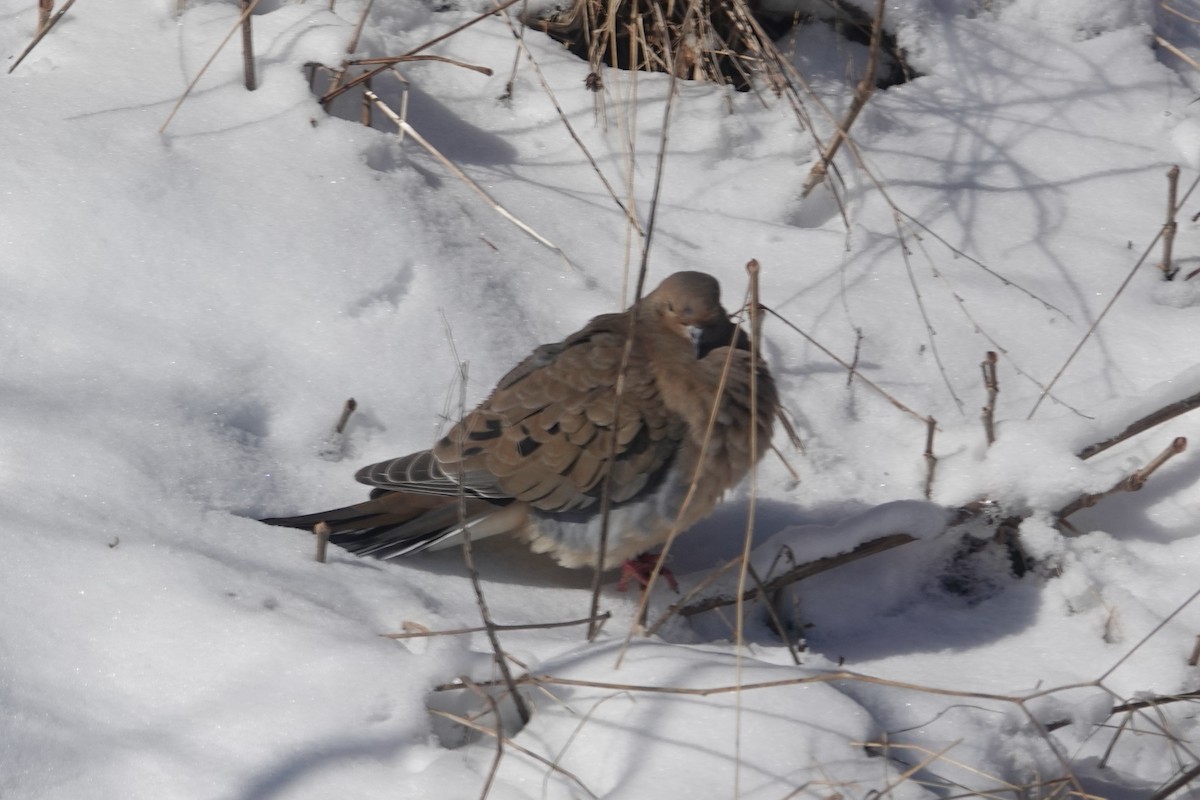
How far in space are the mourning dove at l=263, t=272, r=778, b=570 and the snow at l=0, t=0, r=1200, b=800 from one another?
136mm

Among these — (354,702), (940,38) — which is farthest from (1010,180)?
(354,702)

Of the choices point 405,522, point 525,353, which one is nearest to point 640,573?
point 405,522

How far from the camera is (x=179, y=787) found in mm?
2002

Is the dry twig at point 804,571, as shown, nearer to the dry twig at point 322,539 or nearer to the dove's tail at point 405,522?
the dove's tail at point 405,522

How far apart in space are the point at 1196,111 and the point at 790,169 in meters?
1.50

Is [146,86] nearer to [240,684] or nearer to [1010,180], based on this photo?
[240,684]

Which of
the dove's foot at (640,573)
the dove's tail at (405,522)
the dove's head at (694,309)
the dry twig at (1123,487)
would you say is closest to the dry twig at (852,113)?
the dove's head at (694,309)

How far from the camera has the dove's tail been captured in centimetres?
282

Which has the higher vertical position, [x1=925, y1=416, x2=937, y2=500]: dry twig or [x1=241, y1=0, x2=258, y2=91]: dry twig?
[x1=241, y1=0, x2=258, y2=91]: dry twig

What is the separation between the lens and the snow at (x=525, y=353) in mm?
2160

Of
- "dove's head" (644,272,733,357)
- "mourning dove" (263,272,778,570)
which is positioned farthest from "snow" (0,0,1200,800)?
"dove's head" (644,272,733,357)

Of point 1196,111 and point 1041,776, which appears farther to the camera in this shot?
point 1196,111

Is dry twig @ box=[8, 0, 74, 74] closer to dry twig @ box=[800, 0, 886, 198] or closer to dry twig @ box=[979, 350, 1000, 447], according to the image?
dry twig @ box=[800, 0, 886, 198]

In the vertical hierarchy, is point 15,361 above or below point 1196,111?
below
